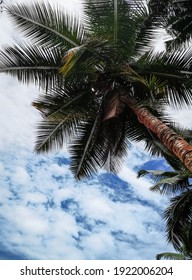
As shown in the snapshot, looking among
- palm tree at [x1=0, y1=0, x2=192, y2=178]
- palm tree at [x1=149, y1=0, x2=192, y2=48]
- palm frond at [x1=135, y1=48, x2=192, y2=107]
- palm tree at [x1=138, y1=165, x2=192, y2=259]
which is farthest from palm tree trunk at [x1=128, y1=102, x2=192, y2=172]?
palm tree at [x1=138, y1=165, x2=192, y2=259]

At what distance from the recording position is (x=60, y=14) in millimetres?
8805

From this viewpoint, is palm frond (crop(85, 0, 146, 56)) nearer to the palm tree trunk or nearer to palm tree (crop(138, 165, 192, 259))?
the palm tree trunk

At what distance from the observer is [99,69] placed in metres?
8.95

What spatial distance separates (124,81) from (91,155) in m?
2.57

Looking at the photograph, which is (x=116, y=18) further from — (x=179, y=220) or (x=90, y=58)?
(x=179, y=220)

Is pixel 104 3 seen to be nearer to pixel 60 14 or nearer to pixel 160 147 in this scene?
pixel 60 14

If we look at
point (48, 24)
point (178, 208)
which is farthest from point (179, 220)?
point (48, 24)

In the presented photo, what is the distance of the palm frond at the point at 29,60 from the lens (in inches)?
356

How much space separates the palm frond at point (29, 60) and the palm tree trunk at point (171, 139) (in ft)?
7.65

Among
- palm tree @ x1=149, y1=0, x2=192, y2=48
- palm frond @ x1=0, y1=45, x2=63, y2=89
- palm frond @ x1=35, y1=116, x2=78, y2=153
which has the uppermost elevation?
palm tree @ x1=149, y1=0, x2=192, y2=48

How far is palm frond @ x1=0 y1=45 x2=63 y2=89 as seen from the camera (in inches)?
356

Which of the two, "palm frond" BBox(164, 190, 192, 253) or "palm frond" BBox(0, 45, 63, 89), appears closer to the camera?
"palm frond" BBox(0, 45, 63, 89)

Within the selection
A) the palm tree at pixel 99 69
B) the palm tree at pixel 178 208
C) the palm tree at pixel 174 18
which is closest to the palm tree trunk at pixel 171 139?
the palm tree at pixel 99 69
